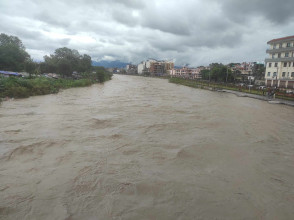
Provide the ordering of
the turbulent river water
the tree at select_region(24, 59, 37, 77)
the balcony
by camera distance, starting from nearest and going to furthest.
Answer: the turbulent river water, the balcony, the tree at select_region(24, 59, 37, 77)

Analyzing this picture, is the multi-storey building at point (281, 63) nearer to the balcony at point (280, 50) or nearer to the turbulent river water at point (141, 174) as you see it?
the balcony at point (280, 50)

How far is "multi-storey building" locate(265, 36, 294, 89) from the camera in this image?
32312 millimetres

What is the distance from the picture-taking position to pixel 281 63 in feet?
112

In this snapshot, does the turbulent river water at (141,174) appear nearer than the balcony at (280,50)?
Yes

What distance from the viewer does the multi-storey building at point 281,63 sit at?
3231 centimetres

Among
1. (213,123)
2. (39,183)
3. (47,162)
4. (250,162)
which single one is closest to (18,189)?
(39,183)

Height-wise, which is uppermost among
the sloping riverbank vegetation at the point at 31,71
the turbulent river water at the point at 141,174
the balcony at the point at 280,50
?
the balcony at the point at 280,50

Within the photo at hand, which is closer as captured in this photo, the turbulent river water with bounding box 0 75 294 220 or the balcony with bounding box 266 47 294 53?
the turbulent river water with bounding box 0 75 294 220

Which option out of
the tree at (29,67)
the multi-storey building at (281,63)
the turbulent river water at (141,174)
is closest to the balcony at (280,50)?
the multi-storey building at (281,63)

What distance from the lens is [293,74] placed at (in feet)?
105

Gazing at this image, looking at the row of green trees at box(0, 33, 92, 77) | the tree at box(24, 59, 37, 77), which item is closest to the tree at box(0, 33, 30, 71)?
the row of green trees at box(0, 33, 92, 77)

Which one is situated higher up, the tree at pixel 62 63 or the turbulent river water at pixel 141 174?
the tree at pixel 62 63

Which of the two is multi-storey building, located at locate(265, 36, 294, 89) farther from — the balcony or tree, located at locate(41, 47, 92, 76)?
tree, located at locate(41, 47, 92, 76)

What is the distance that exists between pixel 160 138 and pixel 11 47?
4064 cm
